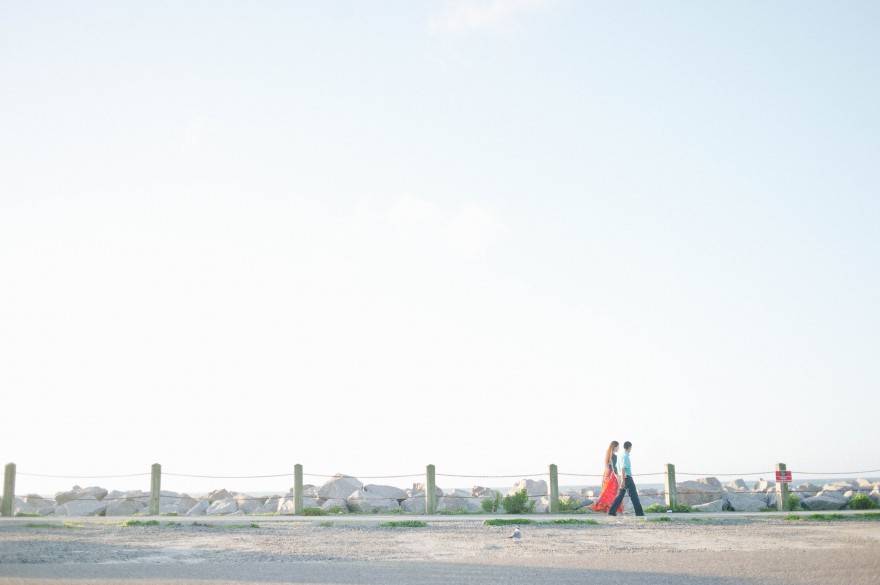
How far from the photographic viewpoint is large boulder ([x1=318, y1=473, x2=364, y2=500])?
Answer: 91.7 ft

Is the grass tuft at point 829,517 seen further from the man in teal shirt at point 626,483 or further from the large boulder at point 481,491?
the large boulder at point 481,491

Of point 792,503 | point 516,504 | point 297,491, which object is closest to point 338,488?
point 297,491

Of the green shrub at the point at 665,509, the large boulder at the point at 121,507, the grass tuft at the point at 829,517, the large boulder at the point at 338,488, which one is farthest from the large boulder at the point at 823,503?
the large boulder at the point at 121,507

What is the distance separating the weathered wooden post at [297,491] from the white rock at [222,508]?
4943 mm

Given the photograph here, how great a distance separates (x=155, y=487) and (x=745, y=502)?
1928 centimetres

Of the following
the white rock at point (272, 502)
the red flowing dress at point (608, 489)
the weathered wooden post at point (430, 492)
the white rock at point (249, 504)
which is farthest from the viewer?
the white rock at point (272, 502)

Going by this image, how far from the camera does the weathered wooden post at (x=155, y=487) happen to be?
2419 cm

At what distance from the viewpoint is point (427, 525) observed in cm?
1850

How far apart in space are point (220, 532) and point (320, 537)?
7.78 ft

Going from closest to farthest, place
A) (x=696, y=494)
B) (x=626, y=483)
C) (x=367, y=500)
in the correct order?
(x=626, y=483), (x=367, y=500), (x=696, y=494)

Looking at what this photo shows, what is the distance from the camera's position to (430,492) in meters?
24.6

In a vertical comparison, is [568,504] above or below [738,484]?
below

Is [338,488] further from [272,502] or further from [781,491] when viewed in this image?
[781,491]

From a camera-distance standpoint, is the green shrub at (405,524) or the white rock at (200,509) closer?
the green shrub at (405,524)
